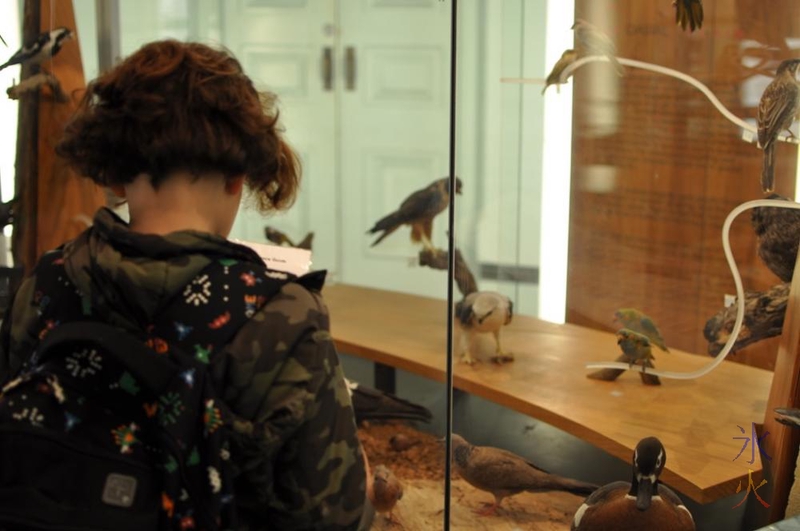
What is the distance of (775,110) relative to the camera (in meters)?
1.46

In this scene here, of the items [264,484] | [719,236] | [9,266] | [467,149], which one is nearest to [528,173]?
[467,149]

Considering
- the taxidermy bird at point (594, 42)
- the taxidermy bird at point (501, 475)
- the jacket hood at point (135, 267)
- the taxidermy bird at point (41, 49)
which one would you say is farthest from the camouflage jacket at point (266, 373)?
the taxidermy bird at point (41, 49)

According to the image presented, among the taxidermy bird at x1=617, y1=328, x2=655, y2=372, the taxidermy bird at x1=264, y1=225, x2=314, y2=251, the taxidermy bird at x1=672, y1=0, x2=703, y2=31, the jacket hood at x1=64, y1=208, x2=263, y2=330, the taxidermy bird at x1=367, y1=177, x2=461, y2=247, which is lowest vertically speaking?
the taxidermy bird at x1=617, y1=328, x2=655, y2=372

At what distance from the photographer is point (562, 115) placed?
5.42 ft

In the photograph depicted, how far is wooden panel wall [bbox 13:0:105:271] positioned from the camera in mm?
2045

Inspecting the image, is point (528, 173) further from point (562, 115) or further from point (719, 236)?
point (719, 236)

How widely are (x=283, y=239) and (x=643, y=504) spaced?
1093 millimetres

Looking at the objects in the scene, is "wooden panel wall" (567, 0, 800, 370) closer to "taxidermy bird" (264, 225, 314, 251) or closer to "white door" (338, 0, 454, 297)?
"white door" (338, 0, 454, 297)

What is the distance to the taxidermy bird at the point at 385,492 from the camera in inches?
65.5

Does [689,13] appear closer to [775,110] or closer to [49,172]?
[775,110]

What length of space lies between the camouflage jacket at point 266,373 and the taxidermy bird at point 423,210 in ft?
3.43

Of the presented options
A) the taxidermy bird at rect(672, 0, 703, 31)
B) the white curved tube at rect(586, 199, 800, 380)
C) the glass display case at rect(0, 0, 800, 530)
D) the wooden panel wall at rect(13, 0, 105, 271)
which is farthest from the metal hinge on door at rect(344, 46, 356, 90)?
the white curved tube at rect(586, 199, 800, 380)

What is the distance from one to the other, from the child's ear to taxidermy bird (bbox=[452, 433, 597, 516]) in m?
0.83

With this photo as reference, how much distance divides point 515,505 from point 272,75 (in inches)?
42.2
